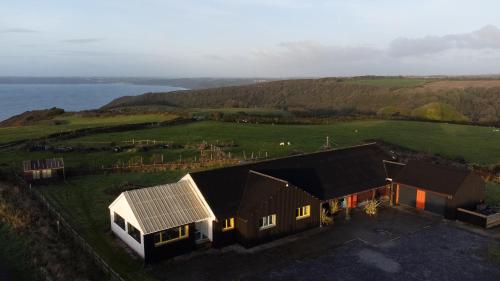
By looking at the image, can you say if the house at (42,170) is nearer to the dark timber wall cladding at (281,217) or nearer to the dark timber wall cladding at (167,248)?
the dark timber wall cladding at (167,248)

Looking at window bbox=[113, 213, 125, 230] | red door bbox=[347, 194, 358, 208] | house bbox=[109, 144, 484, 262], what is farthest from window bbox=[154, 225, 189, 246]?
red door bbox=[347, 194, 358, 208]

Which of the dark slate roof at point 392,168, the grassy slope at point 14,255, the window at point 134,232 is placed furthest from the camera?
the dark slate roof at point 392,168

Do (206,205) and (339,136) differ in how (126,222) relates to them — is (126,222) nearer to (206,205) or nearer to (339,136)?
(206,205)

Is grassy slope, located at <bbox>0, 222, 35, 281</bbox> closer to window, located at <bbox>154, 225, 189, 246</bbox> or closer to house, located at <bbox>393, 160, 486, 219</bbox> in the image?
window, located at <bbox>154, 225, 189, 246</bbox>

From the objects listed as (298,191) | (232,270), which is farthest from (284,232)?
(232,270)

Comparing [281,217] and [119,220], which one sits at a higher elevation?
[281,217]

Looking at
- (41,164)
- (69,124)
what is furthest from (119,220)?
(69,124)

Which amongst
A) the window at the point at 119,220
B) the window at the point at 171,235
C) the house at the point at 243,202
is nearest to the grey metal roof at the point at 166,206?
the house at the point at 243,202
